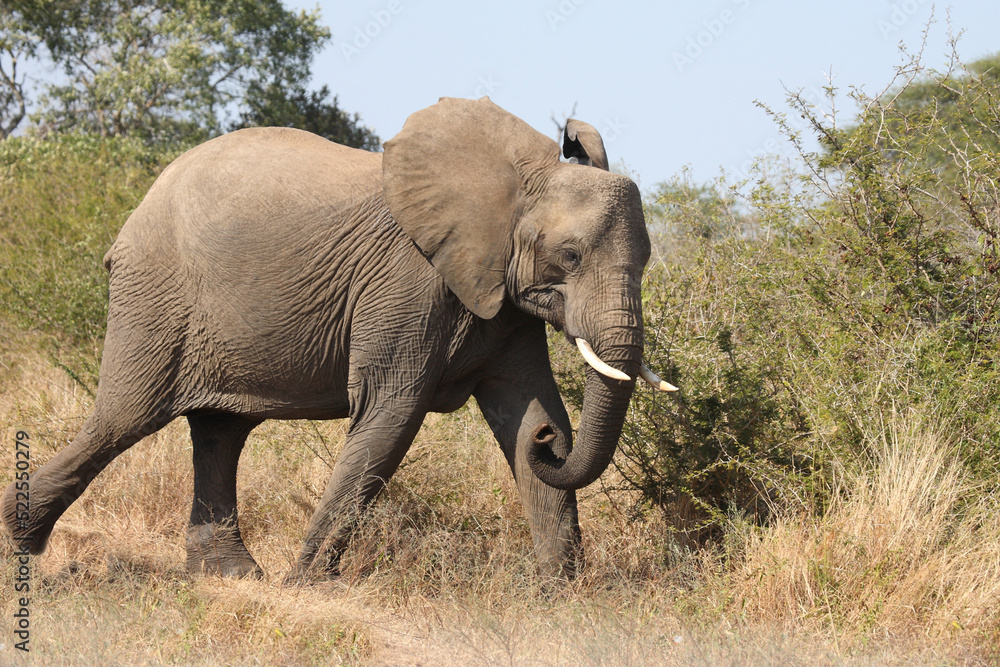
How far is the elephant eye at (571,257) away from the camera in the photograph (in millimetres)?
4953

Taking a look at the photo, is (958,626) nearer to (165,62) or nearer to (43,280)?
(43,280)

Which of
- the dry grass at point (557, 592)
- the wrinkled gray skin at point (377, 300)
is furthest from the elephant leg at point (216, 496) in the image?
the wrinkled gray skin at point (377, 300)

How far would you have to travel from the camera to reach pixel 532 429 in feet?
17.6

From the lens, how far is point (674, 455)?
6180 mm

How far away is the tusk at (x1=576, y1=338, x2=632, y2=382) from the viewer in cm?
480

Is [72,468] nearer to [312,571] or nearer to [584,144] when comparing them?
[312,571]

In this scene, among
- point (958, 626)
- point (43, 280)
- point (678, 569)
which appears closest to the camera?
point (958, 626)

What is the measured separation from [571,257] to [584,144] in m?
0.73

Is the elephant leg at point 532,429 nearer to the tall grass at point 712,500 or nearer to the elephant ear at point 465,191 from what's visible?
the tall grass at point 712,500

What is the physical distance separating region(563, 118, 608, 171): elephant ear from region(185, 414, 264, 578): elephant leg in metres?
2.30

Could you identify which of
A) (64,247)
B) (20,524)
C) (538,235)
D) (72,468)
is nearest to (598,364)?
(538,235)

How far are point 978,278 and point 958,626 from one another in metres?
2.46

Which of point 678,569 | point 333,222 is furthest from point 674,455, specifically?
point 333,222

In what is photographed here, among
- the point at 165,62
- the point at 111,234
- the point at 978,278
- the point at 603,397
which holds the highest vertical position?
the point at 165,62
